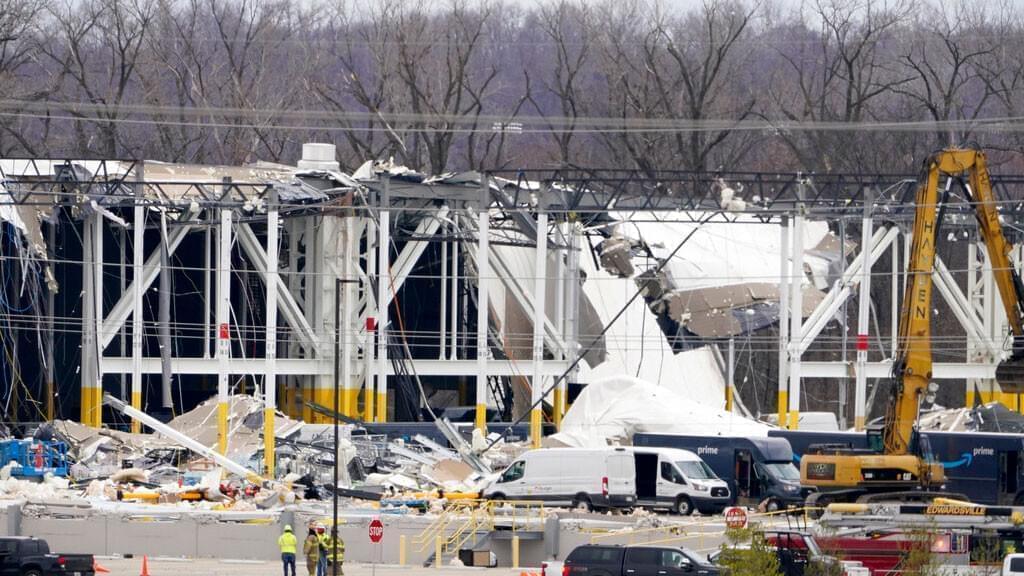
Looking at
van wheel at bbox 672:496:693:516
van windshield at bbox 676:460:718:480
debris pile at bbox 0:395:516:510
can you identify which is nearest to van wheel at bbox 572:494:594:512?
van wheel at bbox 672:496:693:516

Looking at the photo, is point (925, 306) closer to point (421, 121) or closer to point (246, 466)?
point (246, 466)

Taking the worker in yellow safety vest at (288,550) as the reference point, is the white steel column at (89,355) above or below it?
above

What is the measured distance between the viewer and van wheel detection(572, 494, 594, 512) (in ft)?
143

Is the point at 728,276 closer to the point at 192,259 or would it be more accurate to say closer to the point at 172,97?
the point at 192,259

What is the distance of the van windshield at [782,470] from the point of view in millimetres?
45188

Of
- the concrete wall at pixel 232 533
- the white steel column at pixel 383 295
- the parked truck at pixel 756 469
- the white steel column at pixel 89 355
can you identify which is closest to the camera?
the concrete wall at pixel 232 533

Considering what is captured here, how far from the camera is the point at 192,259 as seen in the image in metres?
68.4

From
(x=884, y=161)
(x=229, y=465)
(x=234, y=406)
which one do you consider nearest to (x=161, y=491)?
(x=229, y=465)

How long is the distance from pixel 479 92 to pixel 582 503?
58910 millimetres

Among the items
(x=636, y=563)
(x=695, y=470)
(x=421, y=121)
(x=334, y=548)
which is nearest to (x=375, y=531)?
(x=334, y=548)

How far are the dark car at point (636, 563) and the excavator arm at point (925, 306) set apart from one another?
10302 mm

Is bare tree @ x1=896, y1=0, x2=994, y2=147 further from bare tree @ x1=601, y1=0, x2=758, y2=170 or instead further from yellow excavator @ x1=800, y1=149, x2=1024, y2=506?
yellow excavator @ x1=800, y1=149, x2=1024, y2=506

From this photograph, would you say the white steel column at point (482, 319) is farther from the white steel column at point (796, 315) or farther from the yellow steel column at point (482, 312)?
the white steel column at point (796, 315)

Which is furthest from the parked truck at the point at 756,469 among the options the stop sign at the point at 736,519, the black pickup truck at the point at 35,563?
the black pickup truck at the point at 35,563
